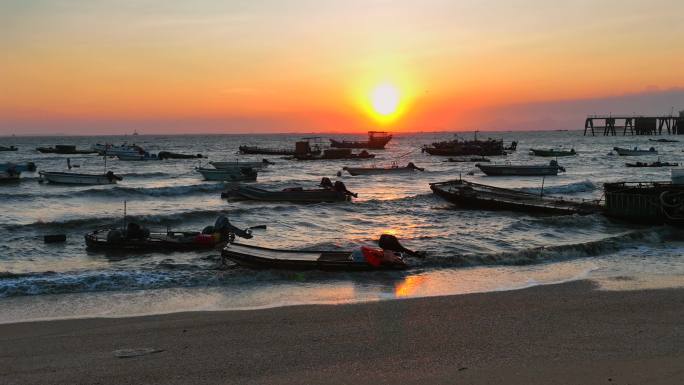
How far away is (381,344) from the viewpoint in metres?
8.47

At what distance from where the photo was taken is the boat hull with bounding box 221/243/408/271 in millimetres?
14109

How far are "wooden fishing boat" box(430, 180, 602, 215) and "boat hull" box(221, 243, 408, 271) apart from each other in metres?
13.9

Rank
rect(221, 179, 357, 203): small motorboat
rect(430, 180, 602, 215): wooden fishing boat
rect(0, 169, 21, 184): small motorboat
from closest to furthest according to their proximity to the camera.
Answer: rect(430, 180, 602, 215): wooden fishing boat < rect(221, 179, 357, 203): small motorboat < rect(0, 169, 21, 184): small motorboat

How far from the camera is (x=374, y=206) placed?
106 ft

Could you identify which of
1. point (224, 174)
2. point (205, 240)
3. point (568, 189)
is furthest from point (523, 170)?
point (205, 240)

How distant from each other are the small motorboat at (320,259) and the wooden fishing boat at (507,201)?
1314 cm

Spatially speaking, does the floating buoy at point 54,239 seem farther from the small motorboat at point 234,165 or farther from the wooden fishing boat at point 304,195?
the small motorboat at point 234,165

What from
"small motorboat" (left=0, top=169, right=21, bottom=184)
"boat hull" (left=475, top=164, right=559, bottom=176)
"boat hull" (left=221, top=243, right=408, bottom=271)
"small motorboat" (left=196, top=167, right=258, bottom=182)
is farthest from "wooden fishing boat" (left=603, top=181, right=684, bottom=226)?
"small motorboat" (left=0, top=169, right=21, bottom=184)

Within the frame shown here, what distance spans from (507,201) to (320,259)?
53.2 feet

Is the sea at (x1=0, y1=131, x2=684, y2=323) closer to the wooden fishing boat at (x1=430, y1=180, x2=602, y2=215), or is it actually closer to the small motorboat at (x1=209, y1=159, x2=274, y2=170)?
the wooden fishing boat at (x1=430, y1=180, x2=602, y2=215)

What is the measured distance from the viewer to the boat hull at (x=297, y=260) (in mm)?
14109

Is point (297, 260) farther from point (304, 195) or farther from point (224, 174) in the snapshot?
point (224, 174)

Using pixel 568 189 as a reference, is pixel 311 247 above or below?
below

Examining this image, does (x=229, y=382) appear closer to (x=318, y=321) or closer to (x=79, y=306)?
(x=318, y=321)
